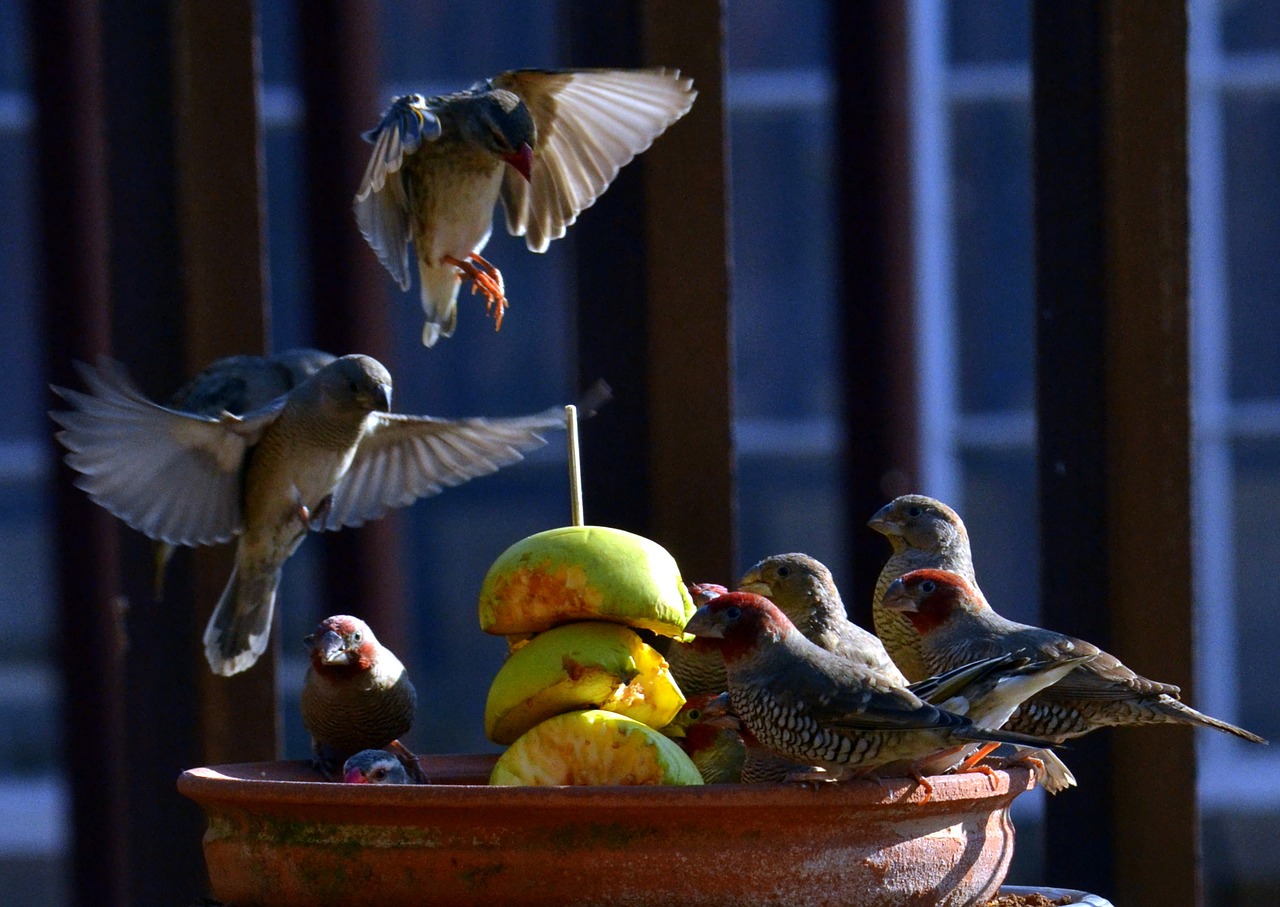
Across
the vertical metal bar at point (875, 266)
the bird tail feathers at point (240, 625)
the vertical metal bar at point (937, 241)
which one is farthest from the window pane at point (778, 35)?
the bird tail feathers at point (240, 625)

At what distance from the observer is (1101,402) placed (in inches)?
134

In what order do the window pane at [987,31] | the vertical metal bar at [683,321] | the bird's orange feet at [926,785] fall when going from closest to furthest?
the bird's orange feet at [926,785] → the vertical metal bar at [683,321] → the window pane at [987,31]

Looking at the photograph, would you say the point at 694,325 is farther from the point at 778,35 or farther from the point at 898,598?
the point at 778,35

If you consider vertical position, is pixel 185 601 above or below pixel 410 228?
below

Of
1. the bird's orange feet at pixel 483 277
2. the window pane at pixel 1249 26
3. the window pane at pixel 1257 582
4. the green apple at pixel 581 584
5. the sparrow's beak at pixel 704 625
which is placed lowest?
the window pane at pixel 1257 582

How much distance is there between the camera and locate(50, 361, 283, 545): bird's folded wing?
3020 mm

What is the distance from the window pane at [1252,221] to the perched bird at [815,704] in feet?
15.9

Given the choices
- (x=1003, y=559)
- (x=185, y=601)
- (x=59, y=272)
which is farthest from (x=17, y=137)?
(x=1003, y=559)

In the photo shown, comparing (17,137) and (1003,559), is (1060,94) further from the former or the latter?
(17,137)

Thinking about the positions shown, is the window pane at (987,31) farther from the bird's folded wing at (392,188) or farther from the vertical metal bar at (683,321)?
the bird's folded wing at (392,188)

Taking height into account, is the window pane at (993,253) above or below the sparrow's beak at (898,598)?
above

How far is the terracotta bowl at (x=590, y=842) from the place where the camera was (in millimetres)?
1919

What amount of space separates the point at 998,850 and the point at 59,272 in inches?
96.9

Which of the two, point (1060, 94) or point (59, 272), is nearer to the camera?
point (1060, 94)
